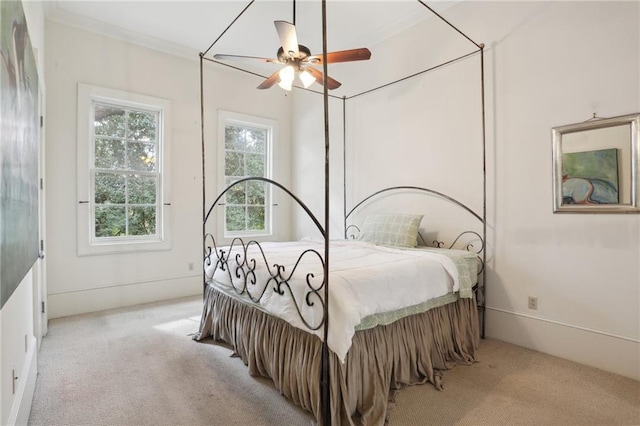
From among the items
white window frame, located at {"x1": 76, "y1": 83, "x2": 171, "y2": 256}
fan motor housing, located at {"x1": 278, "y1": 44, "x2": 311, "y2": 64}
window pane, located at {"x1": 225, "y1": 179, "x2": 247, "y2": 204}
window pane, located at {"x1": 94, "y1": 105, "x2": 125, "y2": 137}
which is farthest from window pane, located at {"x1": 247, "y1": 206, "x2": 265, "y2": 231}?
fan motor housing, located at {"x1": 278, "y1": 44, "x2": 311, "y2": 64}

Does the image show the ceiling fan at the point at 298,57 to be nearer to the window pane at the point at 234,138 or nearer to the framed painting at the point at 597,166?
the framed painting at the point at 597,166

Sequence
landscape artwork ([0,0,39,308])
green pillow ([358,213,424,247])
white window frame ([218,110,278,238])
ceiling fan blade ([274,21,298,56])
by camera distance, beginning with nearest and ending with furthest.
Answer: landscape artwork ([0,0,39,308]), ceiling fan blade ([274,21,298,56]), green pillow ([358,213,424,247]), white window frame ([218,110,278,238])

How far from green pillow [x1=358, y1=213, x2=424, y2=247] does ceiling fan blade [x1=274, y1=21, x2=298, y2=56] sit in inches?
68.0

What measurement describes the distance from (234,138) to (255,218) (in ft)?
3.94

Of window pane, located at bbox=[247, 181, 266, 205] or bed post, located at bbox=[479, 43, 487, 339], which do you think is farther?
window pane, located at bbox=[247, 181, 266, 205]

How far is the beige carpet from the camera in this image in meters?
1.79

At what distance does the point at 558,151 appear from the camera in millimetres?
2486

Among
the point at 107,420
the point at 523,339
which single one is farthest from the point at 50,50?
the point at 523,339

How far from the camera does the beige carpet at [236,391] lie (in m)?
1.79

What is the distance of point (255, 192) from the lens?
4.94 m

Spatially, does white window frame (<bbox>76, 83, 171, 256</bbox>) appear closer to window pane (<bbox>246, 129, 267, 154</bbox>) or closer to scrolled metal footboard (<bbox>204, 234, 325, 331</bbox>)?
window pane (<bbox>246, 129, 267, 154</bbox>)

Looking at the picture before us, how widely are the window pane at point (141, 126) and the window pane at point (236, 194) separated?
1.15 meters

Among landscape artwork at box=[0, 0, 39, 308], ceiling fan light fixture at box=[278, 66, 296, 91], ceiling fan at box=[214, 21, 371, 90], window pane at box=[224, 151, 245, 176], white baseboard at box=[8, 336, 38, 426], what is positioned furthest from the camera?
window pane at box=[224, 151, 245, 176]

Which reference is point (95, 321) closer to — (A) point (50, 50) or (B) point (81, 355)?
(B) point (81, 355)
